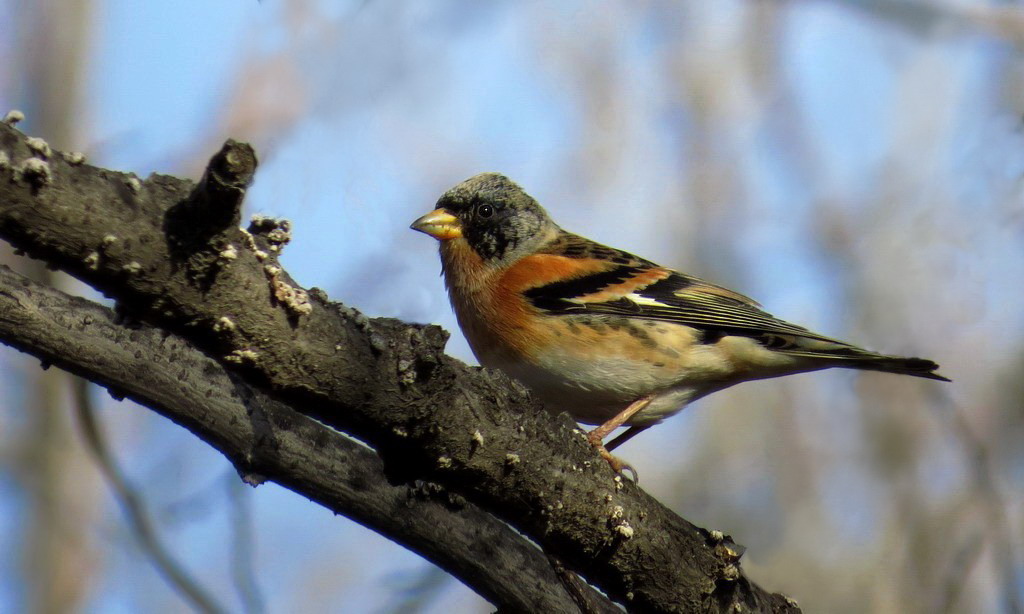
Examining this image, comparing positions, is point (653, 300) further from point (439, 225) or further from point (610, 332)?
point (439, 225)

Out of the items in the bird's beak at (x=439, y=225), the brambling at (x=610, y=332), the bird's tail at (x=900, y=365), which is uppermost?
the bird's beak at (x=439, y=225)

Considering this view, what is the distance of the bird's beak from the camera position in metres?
5.50

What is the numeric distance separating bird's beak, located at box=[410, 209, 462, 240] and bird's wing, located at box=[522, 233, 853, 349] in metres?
0.52

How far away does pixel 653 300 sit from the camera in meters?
5.17

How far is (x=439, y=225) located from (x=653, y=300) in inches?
49.0

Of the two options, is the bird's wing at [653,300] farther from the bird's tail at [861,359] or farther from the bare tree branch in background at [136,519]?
the bare tree branch in background at [136,519]

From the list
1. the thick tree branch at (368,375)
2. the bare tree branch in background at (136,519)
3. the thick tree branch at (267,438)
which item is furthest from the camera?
the bare tree branch in background at (136,519)

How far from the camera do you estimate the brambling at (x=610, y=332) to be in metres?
4.77

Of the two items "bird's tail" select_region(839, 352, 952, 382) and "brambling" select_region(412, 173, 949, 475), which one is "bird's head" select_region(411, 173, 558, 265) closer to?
"brambling" select_region(412, 173, 949, 475)

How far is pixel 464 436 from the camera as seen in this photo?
2.87 meters

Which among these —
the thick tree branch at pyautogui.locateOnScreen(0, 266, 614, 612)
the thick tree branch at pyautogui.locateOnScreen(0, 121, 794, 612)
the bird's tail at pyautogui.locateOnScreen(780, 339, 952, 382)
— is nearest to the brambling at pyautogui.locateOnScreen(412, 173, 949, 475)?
the bird's tail at pyautogui.locateOnScreen(780, 339, 952, 382)

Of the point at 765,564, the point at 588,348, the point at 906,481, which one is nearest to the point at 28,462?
the point at 588,348

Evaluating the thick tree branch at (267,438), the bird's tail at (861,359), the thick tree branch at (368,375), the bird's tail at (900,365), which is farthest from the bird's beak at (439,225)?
the thick tree branch at (267,438)

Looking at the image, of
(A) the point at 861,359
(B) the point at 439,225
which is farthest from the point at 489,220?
(A) the point at 861,359
